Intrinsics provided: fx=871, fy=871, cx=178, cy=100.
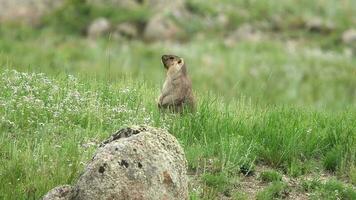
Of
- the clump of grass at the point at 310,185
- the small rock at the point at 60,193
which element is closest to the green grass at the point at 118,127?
the clump of grass at the point at 310,185

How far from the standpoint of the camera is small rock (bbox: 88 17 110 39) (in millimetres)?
40156

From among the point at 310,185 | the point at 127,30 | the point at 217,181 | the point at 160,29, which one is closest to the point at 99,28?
the point at 127,30

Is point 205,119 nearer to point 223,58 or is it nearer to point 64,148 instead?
point 64,148

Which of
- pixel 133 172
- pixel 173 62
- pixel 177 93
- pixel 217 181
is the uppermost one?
pixel 173 62

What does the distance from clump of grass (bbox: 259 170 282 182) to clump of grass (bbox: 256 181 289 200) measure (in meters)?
0.20

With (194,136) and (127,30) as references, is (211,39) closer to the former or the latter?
(127,30)

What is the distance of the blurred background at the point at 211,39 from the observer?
118 ft

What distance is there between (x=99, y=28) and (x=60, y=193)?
3194 centimetres

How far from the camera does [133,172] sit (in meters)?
8.63

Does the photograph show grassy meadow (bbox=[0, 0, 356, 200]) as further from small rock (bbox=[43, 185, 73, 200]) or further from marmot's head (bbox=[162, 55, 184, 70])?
small rock (bbox=[43, 185, 73, 200])

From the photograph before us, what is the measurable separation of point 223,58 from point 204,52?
1.07 m

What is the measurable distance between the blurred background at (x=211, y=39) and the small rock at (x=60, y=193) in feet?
80.6

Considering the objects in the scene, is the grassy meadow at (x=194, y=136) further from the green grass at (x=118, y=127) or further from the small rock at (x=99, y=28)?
the small rock at (x=99, y=28)

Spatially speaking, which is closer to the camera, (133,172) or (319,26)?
(133,172)
